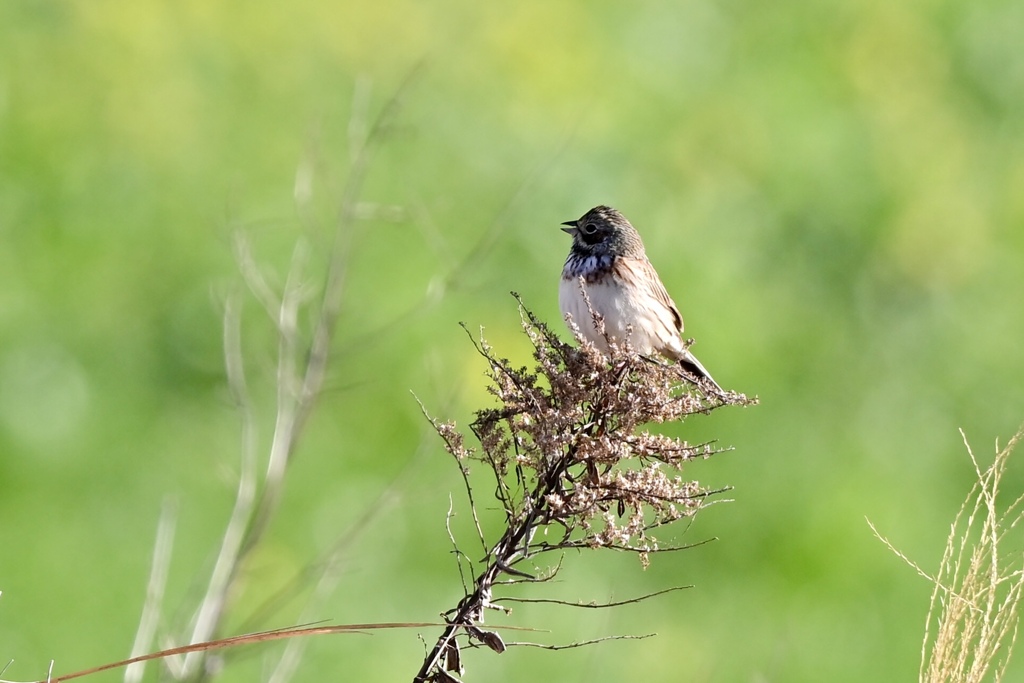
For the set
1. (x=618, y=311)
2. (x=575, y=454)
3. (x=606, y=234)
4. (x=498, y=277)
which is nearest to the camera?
(x=575, y=454)

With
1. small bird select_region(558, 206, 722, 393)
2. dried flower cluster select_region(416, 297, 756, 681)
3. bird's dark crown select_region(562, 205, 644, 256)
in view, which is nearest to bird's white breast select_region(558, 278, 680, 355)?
small bird select_region(558, 206, 722, 393)

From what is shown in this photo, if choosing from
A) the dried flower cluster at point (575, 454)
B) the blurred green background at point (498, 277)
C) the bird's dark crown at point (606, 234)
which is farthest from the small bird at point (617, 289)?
the dried flower cluster at point (575, 454)

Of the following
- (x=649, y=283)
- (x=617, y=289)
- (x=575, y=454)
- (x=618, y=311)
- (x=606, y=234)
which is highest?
(x=606, y=234)

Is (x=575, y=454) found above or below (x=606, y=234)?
below

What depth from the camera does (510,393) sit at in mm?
2504

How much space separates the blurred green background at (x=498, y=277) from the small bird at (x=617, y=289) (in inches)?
30.5

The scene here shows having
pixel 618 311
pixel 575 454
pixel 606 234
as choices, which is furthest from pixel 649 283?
pixel 575 454

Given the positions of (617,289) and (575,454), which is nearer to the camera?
(575,454)

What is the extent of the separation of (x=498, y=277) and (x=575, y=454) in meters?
5.36

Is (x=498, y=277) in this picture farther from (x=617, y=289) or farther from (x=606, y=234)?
(x=617, y=289)

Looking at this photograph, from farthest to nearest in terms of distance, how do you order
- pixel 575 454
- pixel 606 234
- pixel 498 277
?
1. pixel 498 277
2. pixel 606 234
3. pixel 575 454

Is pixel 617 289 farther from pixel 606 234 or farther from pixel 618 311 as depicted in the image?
pixel 606 234

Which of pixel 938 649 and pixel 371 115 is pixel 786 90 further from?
pixel 938 649

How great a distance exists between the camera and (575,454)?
7.86ft
